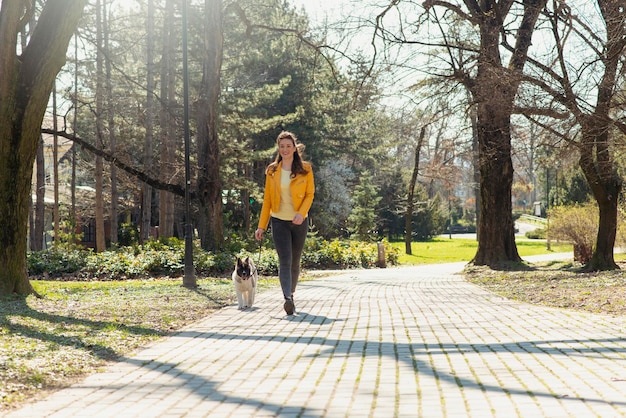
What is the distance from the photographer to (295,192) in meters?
9.38

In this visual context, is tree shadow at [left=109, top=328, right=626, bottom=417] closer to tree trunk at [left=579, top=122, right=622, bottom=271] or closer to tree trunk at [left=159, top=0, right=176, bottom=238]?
tree trunk at [left=579, top=122, right=622, bottom=271]

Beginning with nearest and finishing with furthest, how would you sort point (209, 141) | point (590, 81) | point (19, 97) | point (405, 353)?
1. point (405, 353)
2. point (19, 97)
3. point (590, 81)
4. point (209, 141)

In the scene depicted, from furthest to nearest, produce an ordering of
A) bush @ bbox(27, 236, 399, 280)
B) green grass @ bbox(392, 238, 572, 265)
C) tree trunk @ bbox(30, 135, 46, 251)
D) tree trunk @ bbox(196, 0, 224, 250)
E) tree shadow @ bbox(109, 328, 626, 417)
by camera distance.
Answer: green grass @ bbox(392, 238, 572, 265)
tree trunk @ bbox(30, 135, 46, 251)
tree trunk @ bbox(196, 0, 224, 250)
bush @ bbox(27, 236, 399, 280)
tree shadow @ bbox(109, 328, 626, 417)

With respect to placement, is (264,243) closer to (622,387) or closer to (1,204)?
(1,204)

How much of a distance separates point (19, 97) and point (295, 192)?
4.60 meters

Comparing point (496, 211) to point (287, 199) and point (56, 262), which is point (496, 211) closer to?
point (56, 262)

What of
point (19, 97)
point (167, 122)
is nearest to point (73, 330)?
point (19, 97)

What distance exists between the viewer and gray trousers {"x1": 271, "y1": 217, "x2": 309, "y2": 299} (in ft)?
31.1

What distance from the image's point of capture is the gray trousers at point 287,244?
947 centimetres

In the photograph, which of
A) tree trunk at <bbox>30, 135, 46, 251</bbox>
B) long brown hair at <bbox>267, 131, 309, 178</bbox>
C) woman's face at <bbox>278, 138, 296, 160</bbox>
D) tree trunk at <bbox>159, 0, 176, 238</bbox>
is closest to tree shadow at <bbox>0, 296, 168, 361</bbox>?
long brown hair at <bbox>267, 131, 309, 178</bbox>

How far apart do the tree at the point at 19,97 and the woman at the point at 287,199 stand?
160 inches

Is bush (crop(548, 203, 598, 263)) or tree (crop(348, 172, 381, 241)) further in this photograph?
tree (crop(348, 172, 381, 241))

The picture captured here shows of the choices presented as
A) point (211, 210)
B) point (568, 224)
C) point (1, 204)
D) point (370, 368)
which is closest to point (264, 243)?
point (211, 210)

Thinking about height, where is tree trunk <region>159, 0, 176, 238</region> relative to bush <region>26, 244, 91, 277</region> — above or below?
above
